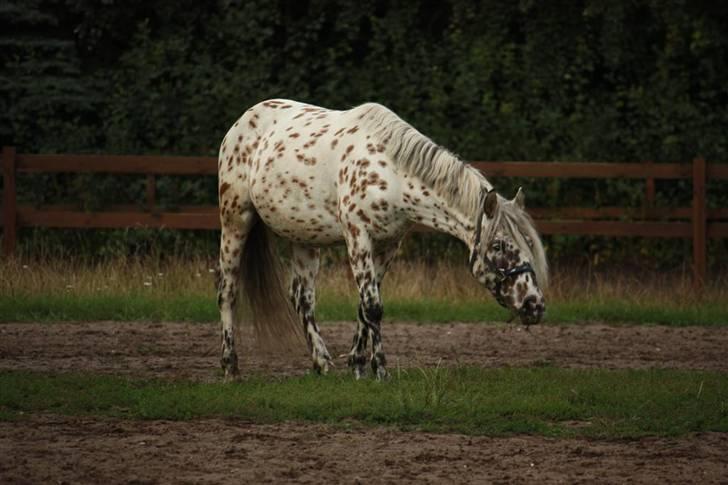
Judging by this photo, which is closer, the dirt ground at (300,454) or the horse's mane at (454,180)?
the dirt ground at (300,454)

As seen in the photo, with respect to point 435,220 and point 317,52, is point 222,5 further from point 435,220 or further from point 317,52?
point 435,220

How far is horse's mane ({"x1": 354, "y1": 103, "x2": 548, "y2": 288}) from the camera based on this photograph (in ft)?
30.3

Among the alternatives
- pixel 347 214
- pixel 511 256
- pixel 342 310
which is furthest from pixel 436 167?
pixel 342 310

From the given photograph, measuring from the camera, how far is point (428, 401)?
8547 mm

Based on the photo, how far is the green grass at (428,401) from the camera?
8.21m

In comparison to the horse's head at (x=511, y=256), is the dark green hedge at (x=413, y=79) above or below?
above

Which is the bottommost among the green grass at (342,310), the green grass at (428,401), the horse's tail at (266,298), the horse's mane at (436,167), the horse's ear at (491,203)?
the green grass at (342,310)

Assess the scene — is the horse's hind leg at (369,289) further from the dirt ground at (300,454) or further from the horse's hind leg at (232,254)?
the horse's hind leg at (232,254)

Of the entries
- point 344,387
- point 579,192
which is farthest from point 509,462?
point 579,192

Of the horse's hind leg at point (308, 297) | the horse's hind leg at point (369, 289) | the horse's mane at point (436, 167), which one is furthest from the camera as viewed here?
the horse's hind leg at point (308, 297)

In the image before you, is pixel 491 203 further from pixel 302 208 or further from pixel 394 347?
pixel 394 347

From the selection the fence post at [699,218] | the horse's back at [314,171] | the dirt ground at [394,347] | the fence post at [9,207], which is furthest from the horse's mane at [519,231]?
the fence post at [9,207]

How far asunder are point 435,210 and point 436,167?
0.27 m

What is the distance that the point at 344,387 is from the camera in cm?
911
